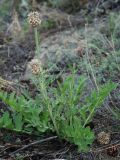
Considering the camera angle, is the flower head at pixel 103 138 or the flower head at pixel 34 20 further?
the flower head at pixel 103 138

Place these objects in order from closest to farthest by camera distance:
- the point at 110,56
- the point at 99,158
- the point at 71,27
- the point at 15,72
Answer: the point at 99,158 → the point at 110,56 → the point at 15,72 → the point at 71,27

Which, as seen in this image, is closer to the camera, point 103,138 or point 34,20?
point 34,20

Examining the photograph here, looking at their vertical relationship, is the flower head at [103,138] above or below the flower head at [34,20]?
below

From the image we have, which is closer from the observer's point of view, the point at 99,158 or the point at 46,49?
the point at 99,158

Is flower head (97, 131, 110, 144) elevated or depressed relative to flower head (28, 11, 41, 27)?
depressed

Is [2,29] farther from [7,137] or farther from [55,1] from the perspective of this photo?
[7,137]

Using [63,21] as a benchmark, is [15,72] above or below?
below

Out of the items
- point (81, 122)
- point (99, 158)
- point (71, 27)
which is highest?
point (71, 27)

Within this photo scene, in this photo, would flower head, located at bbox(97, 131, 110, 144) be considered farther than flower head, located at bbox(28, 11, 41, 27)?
Yes

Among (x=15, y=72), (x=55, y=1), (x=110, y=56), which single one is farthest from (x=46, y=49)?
(x=55, y=1)

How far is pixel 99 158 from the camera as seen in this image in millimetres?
2104

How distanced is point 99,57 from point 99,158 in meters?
1.16

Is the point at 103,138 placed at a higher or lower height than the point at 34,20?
lower

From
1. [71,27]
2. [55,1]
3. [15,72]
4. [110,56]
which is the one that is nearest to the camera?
[110,56]
